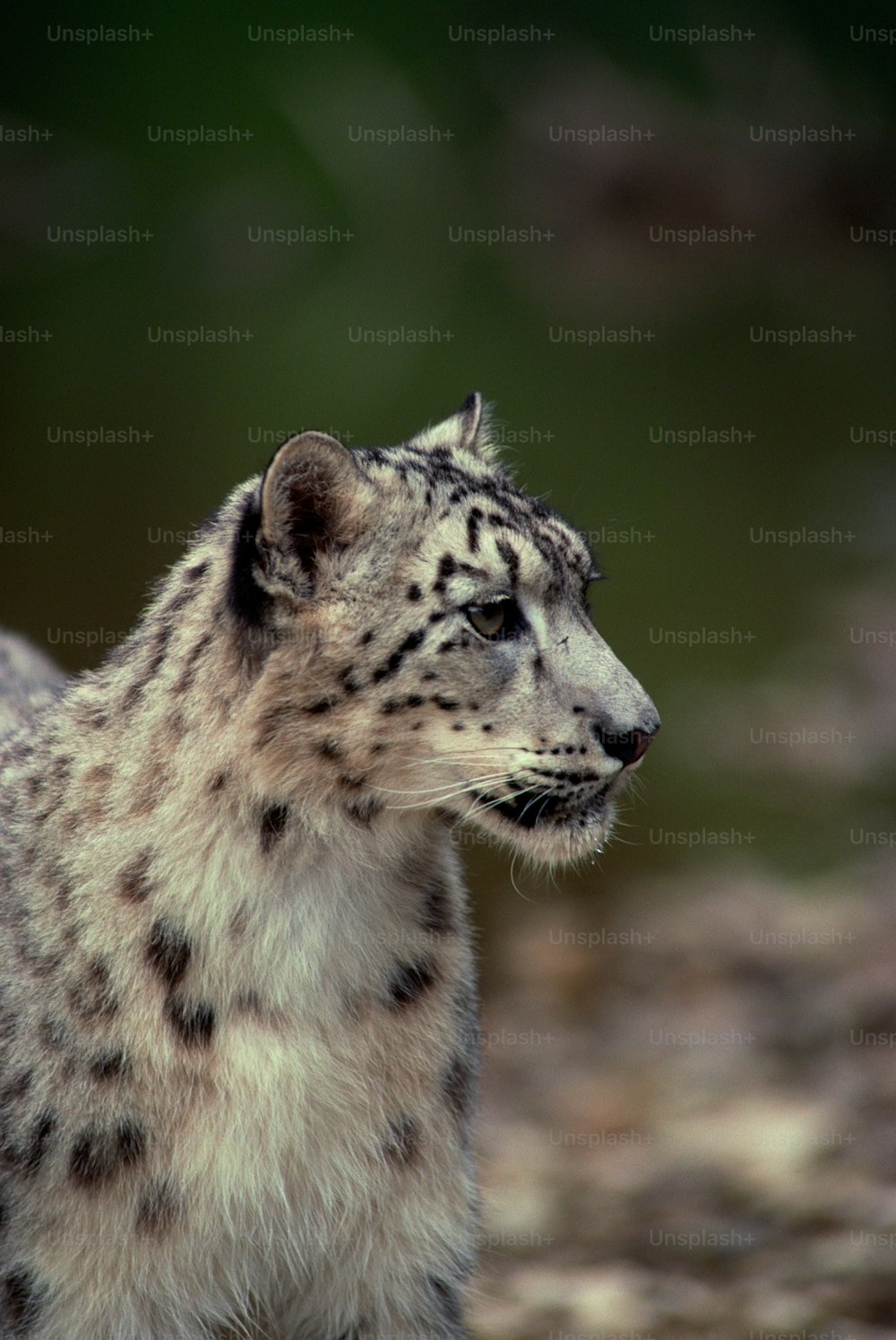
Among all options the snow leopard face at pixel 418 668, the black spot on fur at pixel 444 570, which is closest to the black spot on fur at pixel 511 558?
the snow leopard face at pixel 418 668

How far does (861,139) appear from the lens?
2339 centimetres

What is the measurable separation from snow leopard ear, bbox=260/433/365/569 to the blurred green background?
6.82m

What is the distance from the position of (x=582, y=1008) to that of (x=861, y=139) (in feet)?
56.7

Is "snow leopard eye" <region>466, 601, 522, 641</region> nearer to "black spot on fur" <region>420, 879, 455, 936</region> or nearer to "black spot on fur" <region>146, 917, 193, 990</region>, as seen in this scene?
"black spot on fur" <region>420, 879, 455, 936</region>

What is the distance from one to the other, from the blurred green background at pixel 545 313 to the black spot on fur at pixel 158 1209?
6.71 m

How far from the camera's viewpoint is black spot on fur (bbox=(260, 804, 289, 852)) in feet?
15.4

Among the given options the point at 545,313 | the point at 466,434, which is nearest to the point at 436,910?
the point at 466,434

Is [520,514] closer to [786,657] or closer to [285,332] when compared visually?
[786,657]

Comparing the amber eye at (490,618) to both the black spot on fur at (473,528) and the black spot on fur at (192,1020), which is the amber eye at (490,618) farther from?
the black spot on fur at (192,1020)

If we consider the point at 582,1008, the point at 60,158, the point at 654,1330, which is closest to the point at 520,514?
the point at 654,1330

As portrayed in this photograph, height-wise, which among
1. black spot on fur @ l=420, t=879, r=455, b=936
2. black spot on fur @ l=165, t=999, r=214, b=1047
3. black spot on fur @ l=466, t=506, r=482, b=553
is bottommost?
black spot on fur @ l=165, t=999, r=214, b=1047

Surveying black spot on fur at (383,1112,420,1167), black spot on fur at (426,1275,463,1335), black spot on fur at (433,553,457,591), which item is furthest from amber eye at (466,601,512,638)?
black spot on fur at (426,1275,463,1335)

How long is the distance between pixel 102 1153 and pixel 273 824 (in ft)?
3.40

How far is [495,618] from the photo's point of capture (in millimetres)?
4805
